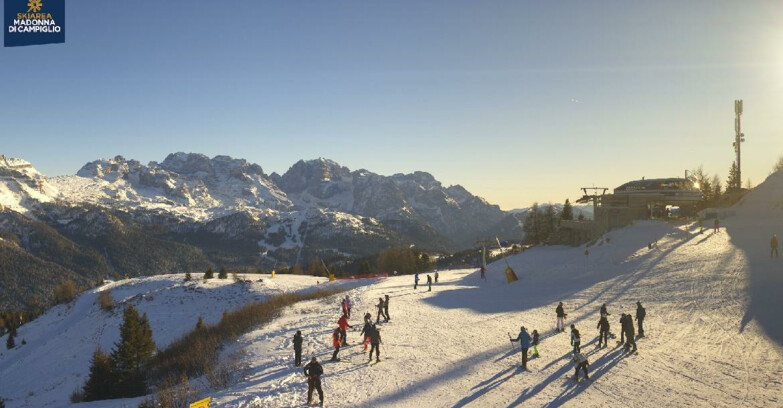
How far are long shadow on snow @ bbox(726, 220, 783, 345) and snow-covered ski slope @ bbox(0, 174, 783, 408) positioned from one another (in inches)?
3.2

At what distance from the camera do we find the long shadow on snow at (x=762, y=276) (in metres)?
23.3

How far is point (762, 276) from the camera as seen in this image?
30375mm

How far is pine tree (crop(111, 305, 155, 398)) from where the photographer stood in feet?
93.6

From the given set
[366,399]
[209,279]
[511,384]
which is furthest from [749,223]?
[209,279]

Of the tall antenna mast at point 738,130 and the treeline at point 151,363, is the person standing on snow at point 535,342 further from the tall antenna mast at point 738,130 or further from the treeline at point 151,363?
the tall antenna mast at point 738,130

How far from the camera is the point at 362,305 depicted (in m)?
36.1

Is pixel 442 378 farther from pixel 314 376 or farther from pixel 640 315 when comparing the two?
pixel 640 315

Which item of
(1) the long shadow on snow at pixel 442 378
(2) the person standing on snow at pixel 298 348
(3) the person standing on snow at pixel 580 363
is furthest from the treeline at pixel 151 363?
(3) the person standing on snow at pixel 580 363

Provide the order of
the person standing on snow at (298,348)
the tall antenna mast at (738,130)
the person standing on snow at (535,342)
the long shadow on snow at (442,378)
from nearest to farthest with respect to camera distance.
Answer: the long shadow on snow at (442,378), the person standing on snow at (298,348), the person standing on snow at (535,342), the tall antenna mast at (738,130)

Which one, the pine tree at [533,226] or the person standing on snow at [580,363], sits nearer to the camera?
the person standing on snow at [580,363]

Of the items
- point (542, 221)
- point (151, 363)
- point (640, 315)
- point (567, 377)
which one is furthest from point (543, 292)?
point (542, 221)

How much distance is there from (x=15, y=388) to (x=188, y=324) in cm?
1669

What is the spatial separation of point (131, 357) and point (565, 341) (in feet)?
94.8

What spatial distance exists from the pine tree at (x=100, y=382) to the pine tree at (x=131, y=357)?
0.46 m
